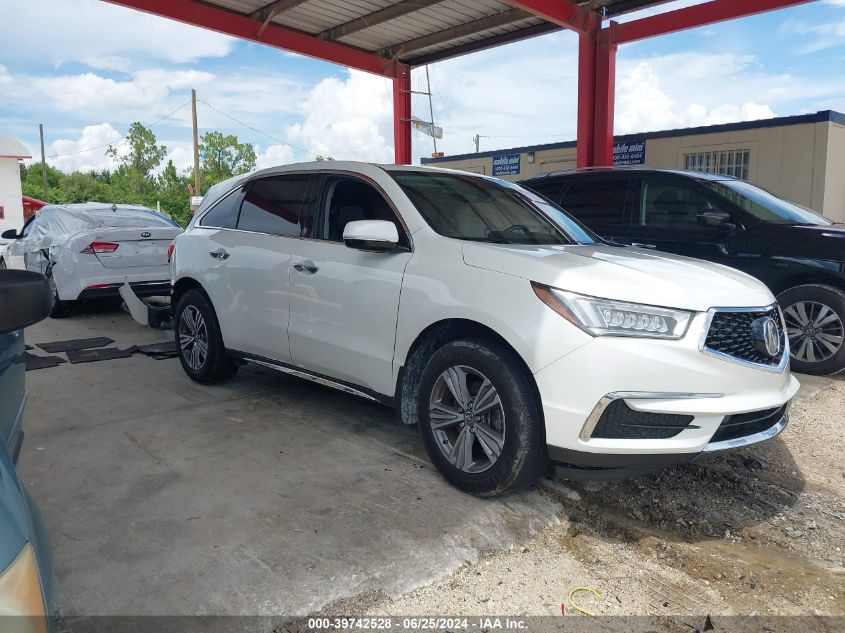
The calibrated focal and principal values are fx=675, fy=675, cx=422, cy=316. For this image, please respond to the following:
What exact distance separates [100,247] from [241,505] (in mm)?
5908

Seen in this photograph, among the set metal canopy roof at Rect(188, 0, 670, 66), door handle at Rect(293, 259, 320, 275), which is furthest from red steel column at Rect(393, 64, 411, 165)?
door handle at Rect(293, 259, 320, 275)

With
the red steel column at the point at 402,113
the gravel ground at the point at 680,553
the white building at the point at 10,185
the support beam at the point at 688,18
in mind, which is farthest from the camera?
the white building at the point at 10,185

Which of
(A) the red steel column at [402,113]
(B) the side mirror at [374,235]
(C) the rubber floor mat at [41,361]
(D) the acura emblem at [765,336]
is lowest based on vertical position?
(C) the rubber floor mat at [41,361]

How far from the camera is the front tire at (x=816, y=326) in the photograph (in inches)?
231

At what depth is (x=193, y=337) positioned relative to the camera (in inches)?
213

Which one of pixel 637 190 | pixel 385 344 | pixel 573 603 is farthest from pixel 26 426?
pixel 637 190

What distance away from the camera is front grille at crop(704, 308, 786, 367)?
10.0ft

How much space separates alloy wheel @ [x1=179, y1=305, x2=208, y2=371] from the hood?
268cm

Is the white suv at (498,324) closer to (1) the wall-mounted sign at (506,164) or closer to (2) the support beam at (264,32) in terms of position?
(2) the support beam at (264,32)

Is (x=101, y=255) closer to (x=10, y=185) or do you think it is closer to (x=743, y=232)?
(x=743, y=232)

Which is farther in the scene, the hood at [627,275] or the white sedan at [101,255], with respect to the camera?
the white sedan at [101,255]

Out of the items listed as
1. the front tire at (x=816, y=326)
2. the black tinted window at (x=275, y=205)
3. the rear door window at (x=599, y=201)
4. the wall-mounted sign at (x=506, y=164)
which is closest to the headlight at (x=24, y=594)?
the black tinted window at (x=275, y=205)

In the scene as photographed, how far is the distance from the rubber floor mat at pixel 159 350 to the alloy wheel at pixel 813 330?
5.79 metres

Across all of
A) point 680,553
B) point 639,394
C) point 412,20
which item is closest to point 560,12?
point 412,20
